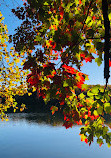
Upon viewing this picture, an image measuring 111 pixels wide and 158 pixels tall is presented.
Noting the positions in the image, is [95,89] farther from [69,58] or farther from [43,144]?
[43,144]

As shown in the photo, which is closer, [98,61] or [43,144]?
[98,61]

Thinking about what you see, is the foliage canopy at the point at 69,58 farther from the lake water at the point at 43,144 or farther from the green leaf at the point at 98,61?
the lake water at the point at 43,144

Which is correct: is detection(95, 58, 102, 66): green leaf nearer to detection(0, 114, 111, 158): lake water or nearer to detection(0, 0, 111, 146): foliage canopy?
detection(0, 0, 111, 146): foliage canopy

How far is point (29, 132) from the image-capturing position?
147ft

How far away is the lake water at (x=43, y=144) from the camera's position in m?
30.5

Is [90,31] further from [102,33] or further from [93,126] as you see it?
[93,126]

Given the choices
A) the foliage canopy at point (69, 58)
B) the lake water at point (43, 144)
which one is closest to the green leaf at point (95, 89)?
the foliage canopy at point (69, 58)

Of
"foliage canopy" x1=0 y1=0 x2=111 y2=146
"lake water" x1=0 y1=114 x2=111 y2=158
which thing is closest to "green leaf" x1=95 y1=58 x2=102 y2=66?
"foliage canopy" x1=0 y1=0 x2=111 y2=146

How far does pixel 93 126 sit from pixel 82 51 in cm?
130

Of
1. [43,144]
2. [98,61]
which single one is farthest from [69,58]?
[43,144]

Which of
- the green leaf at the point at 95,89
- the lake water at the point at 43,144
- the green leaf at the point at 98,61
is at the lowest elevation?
the lake water at the point at 43,144

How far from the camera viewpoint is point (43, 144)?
3588 cm

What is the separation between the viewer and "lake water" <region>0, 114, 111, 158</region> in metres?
30.5

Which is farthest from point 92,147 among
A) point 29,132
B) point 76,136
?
point 29,132
